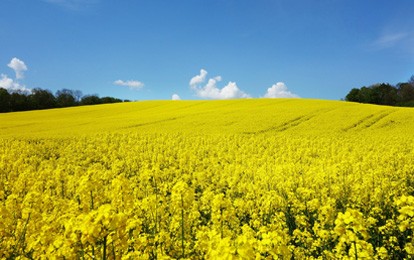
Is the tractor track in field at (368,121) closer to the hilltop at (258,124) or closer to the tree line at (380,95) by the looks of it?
the hilltop at (258,124)

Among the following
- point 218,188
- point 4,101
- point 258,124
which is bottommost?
point 218,188

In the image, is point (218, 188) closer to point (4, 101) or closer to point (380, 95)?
point (4, 101)

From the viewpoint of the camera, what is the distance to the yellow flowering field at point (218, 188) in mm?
3779

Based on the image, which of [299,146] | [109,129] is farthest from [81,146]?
[299,146]

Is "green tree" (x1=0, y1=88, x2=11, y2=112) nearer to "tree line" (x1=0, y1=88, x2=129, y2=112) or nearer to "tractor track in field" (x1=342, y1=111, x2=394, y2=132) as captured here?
"tree line" (x1=0, y1=88, x2=129, y2=112)

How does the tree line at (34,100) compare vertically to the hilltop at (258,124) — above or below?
above

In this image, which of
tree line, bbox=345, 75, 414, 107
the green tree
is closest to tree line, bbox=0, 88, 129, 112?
the green tree

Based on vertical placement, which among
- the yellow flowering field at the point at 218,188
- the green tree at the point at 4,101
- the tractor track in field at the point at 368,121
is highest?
the green tree at the point at 4,101

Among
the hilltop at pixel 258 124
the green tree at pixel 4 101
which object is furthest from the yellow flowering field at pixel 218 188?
the green tree at pixel 4 101

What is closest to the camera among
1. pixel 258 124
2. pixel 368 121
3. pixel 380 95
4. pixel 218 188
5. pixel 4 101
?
pixel 218 188

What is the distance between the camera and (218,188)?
1077cm

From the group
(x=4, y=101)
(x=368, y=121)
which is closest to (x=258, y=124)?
(x=368, y=121)

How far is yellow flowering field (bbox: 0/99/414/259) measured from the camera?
378 centimetres

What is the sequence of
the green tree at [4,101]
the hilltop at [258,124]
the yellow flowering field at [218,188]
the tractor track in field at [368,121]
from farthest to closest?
the green tree at [4,101], the tractor track in field at [368,121], the hilltop at [258,124], the yellow flowering field at [218,188]
